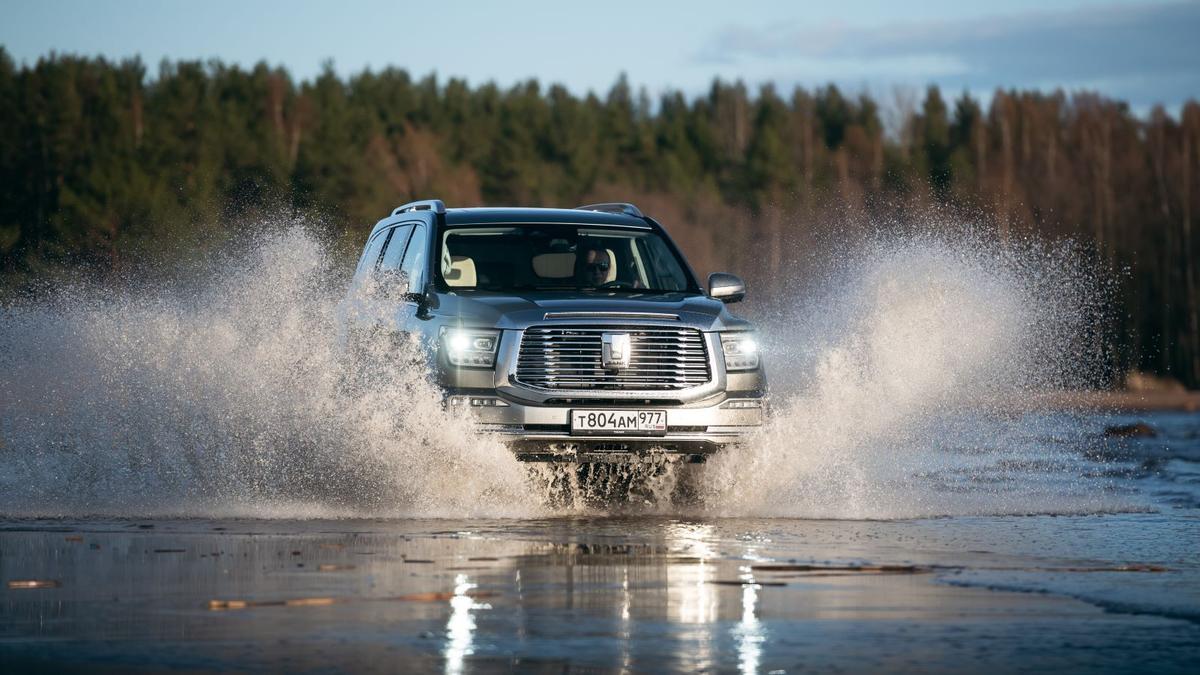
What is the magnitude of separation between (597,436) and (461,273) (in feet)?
6.22

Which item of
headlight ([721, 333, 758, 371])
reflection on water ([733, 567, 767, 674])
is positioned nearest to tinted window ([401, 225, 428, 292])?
headlight ([721, 333, 758, 371])

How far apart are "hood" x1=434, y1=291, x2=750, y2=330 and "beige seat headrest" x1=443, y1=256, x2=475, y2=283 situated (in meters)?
0.50

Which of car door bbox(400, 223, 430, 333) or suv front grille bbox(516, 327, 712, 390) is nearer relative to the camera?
suv front grille bbox(516, 327, 712, 390)

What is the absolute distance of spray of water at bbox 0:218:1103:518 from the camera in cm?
1283

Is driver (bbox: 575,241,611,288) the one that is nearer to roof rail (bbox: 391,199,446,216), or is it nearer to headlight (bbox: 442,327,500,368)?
roof rail (bbox: 391,199,446,216)

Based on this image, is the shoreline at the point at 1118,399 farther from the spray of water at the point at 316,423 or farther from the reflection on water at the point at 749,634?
the reflection on water at the point at 749,634

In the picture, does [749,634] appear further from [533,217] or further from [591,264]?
[533,217]

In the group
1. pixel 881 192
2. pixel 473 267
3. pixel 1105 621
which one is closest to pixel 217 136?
pixel 881 192

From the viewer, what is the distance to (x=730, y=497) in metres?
13.3

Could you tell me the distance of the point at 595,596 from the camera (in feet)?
27.3

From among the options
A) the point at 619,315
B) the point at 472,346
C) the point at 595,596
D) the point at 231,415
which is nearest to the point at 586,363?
the point at 619,315

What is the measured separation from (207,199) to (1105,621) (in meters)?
74.7

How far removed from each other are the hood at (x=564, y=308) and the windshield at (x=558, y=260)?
17.5 inches

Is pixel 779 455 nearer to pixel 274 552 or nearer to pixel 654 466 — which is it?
pixel 654 466
